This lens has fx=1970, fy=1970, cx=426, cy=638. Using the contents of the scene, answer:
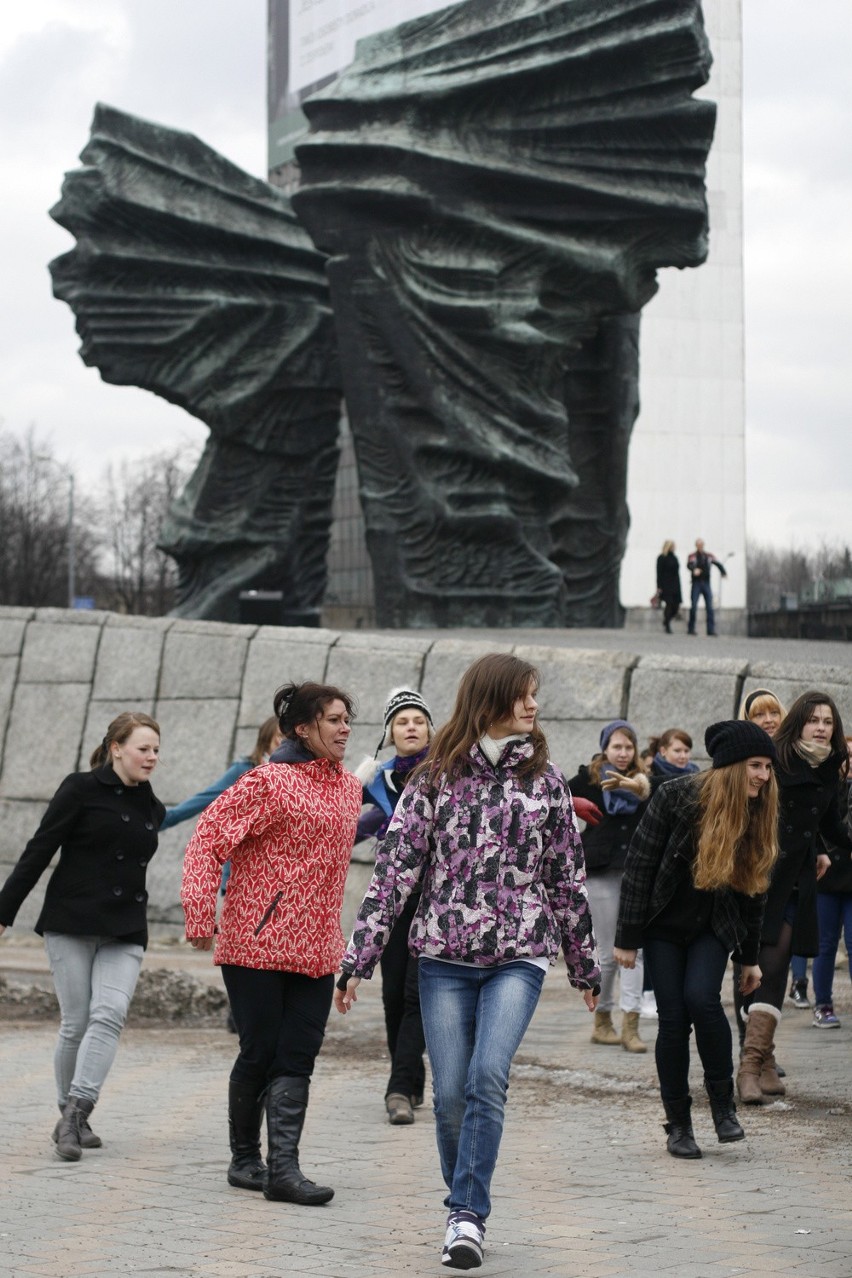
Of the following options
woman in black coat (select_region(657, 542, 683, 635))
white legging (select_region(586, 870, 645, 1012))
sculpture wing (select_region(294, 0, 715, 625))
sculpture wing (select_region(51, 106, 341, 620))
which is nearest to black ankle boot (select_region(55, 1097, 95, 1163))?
white legging (select_region(586, 870, 645, 1012))

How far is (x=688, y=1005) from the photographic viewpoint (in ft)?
20.8

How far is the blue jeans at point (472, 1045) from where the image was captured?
4840 mm

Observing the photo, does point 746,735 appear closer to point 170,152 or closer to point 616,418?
point 616,418

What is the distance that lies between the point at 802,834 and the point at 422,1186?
2.30 meters

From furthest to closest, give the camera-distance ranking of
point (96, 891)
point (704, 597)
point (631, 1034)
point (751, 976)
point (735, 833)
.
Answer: point (704, 597)
point (631, 1034)
point (96, 891)
point (751, 976)
point (735, 833)

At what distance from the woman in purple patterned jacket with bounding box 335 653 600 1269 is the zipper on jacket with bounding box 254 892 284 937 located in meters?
0.67

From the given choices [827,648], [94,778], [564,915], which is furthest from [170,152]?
[564,915]

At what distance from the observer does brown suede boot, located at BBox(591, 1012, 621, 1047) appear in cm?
896

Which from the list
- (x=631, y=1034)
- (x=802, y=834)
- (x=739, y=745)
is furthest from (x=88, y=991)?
(x=631, y=1034)

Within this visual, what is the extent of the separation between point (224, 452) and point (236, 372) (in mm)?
854

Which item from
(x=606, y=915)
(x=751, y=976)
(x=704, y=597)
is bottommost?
(x=606, y=915)

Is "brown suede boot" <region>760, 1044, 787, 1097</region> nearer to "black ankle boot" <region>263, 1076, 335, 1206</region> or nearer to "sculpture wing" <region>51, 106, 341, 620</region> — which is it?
"black ankle boot" <region>263, 1076, 335, 1206</region>

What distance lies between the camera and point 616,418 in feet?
62.6

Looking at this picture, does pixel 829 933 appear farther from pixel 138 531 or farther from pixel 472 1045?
pixel 138 531
